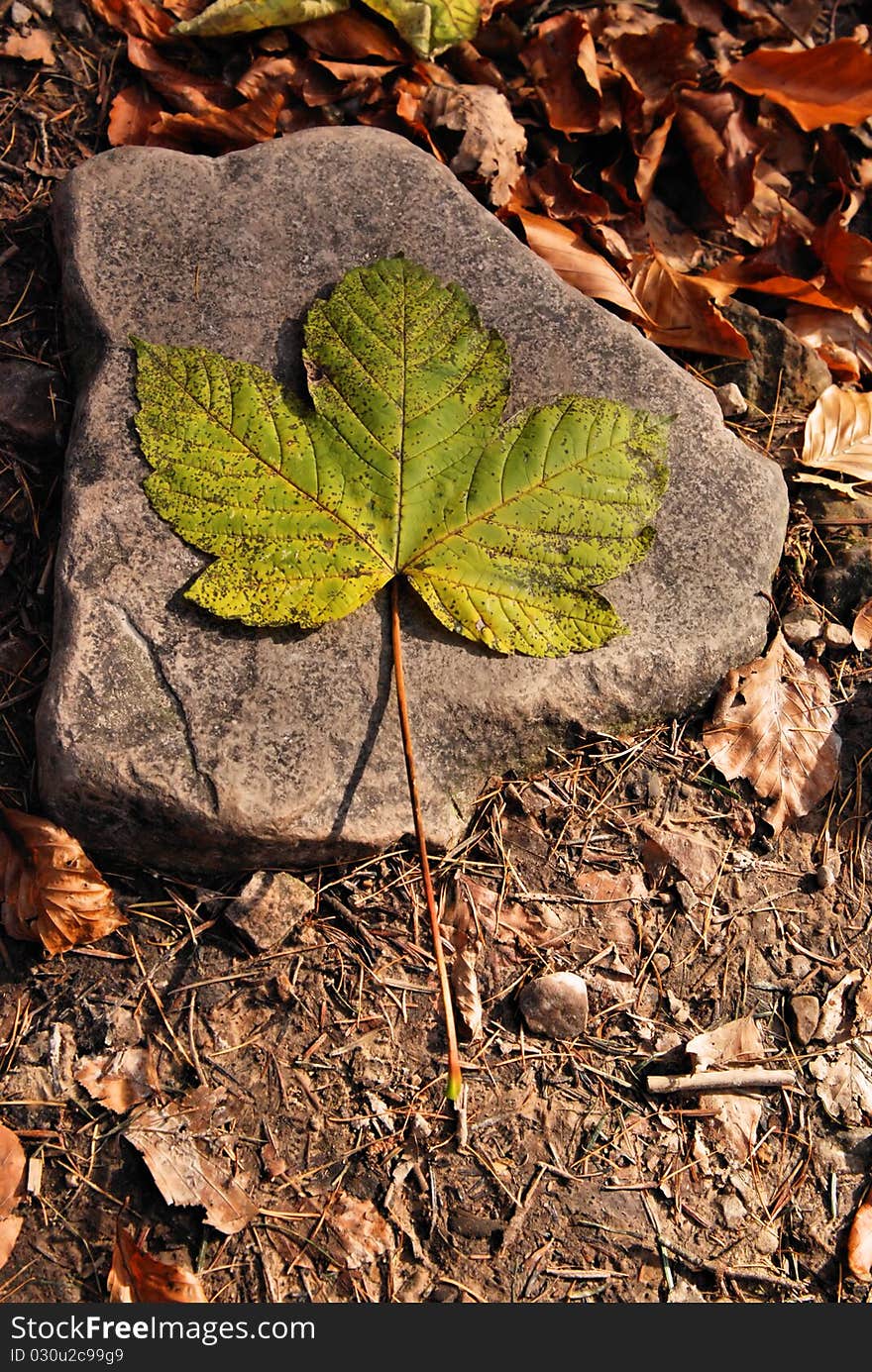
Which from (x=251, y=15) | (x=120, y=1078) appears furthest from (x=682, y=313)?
(x=120, y=1078)

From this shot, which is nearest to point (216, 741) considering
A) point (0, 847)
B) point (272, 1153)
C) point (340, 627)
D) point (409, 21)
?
point (340, 627)

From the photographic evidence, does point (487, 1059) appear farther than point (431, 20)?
No

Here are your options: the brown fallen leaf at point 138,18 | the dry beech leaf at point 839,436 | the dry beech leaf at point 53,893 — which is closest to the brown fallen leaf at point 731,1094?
the dry beech leaf at point 53,893

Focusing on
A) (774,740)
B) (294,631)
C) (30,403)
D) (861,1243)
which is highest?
(30,403)

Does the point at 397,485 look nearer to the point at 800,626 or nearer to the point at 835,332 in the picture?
the point at 800,626

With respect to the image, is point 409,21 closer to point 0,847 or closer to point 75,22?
point 75,22

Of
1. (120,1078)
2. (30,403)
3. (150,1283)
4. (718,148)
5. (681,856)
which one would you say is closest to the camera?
(150,1283)

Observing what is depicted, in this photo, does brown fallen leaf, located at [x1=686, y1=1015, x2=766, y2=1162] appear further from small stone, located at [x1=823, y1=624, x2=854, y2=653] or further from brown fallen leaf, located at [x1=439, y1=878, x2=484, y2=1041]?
small stone, located at [x1=823, y1=624, x2=854, y2=653]
